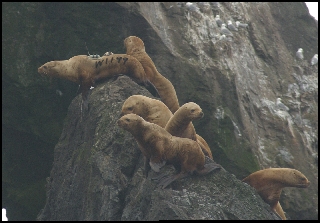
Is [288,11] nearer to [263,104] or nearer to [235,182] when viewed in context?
[263,104]

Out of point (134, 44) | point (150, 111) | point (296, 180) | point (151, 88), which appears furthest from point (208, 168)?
point (134, 44)

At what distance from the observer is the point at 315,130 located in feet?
53.8

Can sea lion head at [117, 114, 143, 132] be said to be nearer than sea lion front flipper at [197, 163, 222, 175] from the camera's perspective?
Yes

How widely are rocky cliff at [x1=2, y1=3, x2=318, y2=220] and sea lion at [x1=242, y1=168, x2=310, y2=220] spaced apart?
0.81 m

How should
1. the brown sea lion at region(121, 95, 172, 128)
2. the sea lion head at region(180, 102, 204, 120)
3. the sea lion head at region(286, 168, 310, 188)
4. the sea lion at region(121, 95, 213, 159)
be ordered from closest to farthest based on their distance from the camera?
the sea lion head at region(180, 102, 204, 120) < the sea lion at region(121, 95, 213, 159) < the brown sea lion at region(121, 95, 172, 128) < the sea lion head at region(286, 168, 310, 188)

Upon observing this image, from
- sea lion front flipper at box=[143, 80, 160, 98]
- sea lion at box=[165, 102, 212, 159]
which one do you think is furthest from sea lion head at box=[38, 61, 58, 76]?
sea lion at box=[165, 102, 212, 159]

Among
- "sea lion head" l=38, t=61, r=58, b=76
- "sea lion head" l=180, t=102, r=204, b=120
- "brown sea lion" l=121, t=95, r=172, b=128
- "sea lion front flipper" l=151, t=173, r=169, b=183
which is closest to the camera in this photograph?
"sea lion front flipper" l=151, t=173, r=169, b=183

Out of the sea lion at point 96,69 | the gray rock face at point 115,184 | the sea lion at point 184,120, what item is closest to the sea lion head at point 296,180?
the gray rock face at point 115,184

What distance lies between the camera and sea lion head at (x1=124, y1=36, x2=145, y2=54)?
41.6 feet

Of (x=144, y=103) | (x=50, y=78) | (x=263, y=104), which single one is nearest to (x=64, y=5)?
(x=50, y=78)

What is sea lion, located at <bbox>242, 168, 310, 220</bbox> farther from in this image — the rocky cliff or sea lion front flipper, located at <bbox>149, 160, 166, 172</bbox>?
sea lion front flipper, located at <bbox>149, 160, 166, 172</bbox>

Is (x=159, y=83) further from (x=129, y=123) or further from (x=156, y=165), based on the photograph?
(x=156, y=165)

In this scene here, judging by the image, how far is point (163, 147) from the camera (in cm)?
914

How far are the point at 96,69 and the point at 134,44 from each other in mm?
1214
